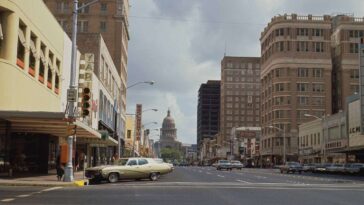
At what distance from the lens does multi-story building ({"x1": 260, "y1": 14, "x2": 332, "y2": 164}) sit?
439 ft

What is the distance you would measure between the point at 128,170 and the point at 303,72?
351ft

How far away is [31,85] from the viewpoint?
113 ft

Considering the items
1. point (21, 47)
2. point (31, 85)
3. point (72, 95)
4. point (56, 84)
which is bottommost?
point (72, 95)

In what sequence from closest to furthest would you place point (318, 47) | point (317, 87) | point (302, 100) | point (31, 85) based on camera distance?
point (31, 85) < point (302, 100) < point (317, 87) < point (318, 47)

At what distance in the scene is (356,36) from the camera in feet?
429

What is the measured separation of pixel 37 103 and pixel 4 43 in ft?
20.2

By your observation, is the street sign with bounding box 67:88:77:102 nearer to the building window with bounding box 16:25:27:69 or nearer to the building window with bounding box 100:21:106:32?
the building window with bounding box 16:25:27:69

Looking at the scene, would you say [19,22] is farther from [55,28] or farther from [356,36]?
[356,36]

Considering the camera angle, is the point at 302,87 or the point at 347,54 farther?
the point at 302,87

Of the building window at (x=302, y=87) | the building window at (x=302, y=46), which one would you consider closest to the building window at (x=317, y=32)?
the building window at (x=302, y=46)

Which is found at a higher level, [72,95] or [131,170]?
[72,95]

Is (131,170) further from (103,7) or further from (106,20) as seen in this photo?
(103,7)

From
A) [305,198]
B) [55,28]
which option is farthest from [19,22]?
[305,198]

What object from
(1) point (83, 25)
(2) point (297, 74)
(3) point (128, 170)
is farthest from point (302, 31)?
(3) point (128, 170)
